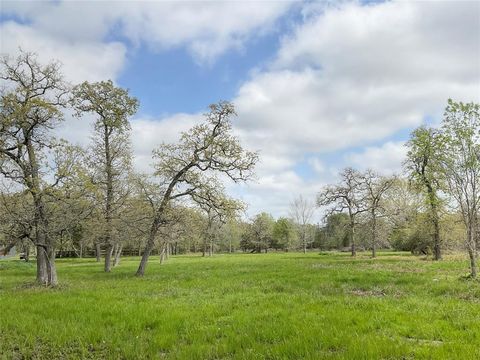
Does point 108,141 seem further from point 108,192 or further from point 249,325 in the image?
point 249,325

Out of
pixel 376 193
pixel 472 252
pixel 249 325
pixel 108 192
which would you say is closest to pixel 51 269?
pixel 108 192

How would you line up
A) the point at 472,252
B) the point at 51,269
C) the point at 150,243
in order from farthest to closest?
the point at 150,243 < the point at 51,269 < the point at 472,252

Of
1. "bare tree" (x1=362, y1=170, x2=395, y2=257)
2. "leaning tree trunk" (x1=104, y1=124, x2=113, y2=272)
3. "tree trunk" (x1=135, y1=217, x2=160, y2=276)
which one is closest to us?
"tree trunk" (x1=135, y1=217, x2=160, y2=276)

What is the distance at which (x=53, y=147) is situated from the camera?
22203 millimetres

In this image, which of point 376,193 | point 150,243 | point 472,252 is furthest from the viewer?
point 376,193

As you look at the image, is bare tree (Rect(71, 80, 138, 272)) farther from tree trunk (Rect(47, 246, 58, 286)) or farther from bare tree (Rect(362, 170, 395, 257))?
bare tree (Rect(362, 170, 395, 257))

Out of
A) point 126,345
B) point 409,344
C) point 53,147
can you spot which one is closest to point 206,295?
point 126,345

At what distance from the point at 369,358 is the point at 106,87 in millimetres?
29895

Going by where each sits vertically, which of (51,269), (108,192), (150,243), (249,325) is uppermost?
(108,192)

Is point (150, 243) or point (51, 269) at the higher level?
point (150, 243)

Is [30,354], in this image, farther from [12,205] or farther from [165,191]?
[165,191]

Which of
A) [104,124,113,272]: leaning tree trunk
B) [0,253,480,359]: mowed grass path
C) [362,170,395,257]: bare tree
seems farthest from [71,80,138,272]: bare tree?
[362,170,395,257]: bare tree

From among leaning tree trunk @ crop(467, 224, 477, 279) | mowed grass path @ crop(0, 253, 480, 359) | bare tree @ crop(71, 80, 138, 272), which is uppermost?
bare tree @ crop(71, 80, 138, 272)

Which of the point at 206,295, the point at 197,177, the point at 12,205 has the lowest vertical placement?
the point at 206,295
